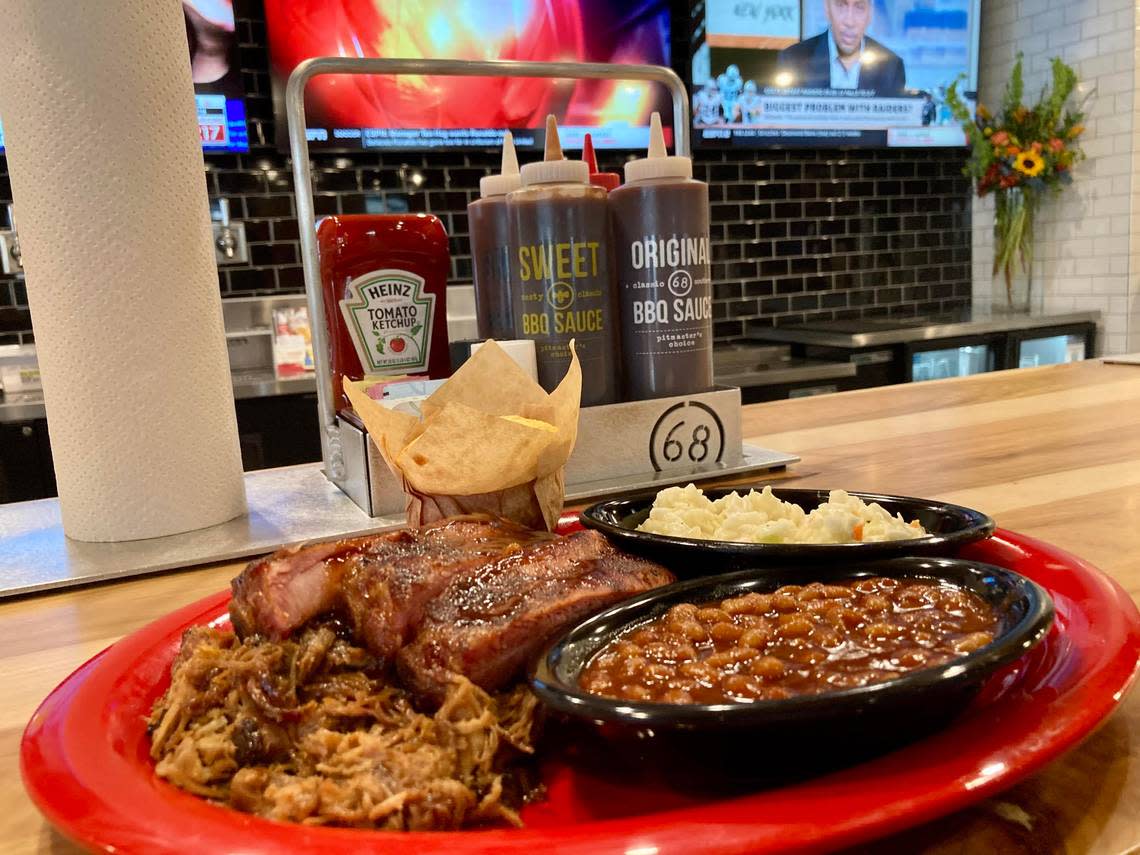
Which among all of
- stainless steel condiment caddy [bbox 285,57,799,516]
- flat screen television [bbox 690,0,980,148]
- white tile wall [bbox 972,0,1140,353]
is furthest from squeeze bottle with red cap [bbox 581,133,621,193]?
white tile wall [bbox 972,0,1140,353]

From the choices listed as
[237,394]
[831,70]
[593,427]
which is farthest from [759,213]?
[593,427]

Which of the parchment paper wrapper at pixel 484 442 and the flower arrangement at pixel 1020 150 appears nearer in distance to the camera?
the parchment paper wrapper at pixel 484 442

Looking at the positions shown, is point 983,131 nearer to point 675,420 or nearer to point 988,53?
point 988,53

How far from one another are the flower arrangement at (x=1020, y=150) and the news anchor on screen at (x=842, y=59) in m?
0.43

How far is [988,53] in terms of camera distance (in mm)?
5723

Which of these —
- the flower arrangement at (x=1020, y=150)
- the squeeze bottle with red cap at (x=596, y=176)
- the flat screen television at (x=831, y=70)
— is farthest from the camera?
the flower arrangement at (x=1020, y=150)

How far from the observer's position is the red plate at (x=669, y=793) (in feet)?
1.75

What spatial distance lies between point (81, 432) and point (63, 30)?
56 cm

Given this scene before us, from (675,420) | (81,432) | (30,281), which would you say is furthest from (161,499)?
(675,420)

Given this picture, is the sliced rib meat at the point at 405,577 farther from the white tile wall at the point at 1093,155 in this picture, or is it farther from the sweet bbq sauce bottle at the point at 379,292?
the white tile wall at the point at 1093,155

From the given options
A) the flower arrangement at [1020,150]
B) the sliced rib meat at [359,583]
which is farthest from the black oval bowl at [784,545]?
the flower arrangement at [1020,150]

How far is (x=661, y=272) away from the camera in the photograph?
1.57m

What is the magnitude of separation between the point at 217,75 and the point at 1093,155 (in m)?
4.70

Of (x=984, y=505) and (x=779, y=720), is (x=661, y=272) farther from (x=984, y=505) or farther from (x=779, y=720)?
(x=779, y=720)
